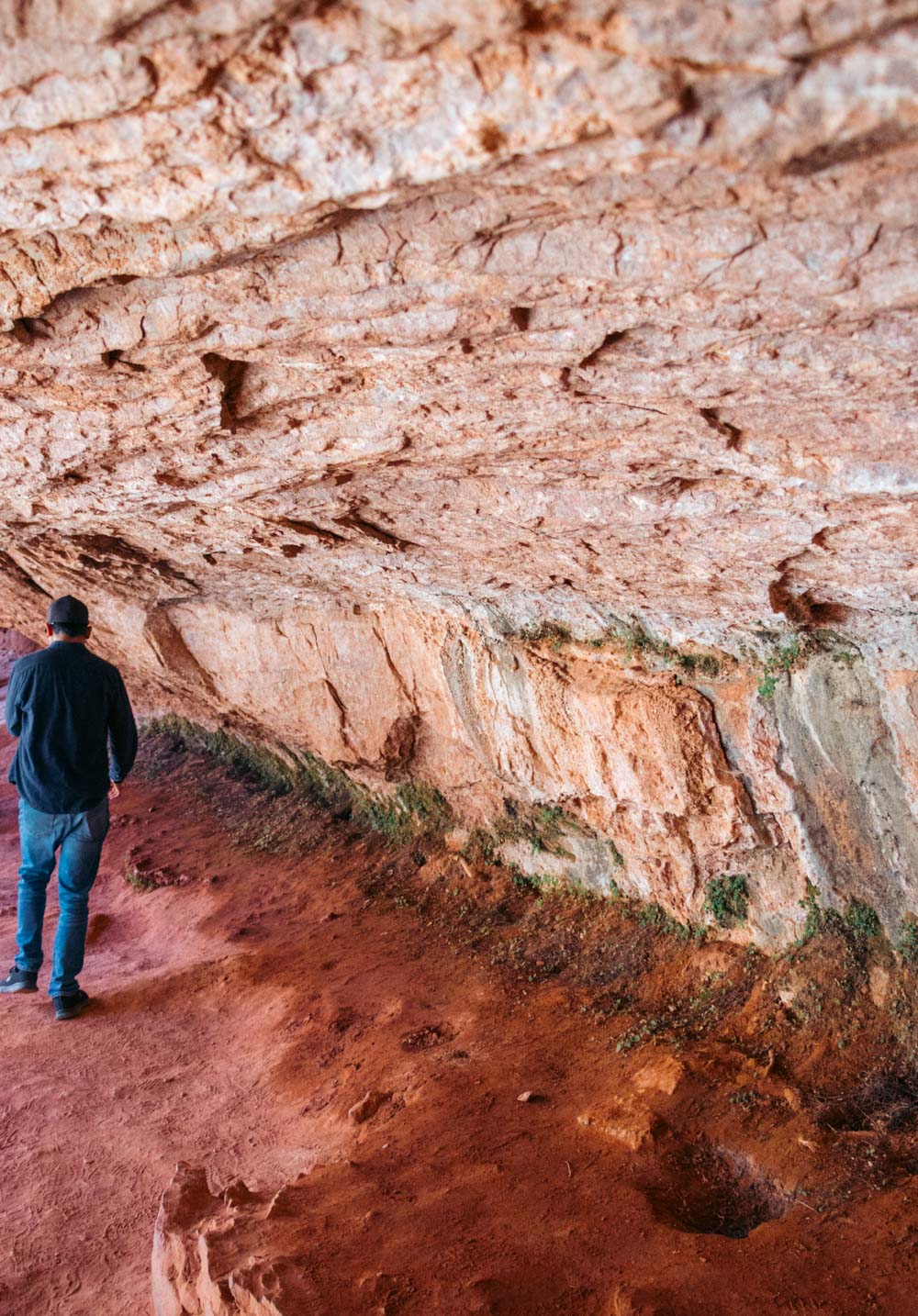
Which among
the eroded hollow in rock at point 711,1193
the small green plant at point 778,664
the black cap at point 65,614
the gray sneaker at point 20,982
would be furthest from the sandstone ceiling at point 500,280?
the gray sneaker at point 20,982

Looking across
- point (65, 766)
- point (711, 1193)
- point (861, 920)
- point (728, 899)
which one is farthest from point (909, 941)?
point (65, 766)

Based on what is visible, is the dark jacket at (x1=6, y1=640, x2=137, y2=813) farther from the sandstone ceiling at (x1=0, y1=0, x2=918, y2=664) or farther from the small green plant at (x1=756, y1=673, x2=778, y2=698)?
the small green plant at (x1=756, y1=673, x2=778, y2=698)

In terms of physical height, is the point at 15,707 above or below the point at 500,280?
below

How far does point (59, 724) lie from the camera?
16.3 ft

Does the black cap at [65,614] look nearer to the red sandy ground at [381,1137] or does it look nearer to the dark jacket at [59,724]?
the dark jacket at [59,724]

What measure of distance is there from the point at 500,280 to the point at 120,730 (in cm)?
374

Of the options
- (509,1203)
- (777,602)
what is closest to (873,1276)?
(509,1203)

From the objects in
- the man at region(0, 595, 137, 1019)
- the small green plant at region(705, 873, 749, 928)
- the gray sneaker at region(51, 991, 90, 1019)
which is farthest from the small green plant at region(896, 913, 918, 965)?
the gray sneaker at region(51, 991, 90, 1019)

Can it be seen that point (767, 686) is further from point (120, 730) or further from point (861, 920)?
point (120, 730)

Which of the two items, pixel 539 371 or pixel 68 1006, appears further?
pixel 68 1006

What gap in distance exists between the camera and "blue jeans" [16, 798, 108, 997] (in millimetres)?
5109

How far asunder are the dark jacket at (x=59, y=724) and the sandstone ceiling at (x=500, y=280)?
3.59ft

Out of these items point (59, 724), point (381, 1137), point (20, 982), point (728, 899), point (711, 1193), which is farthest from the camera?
point (20, 982)

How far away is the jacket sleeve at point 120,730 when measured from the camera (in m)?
5.16
